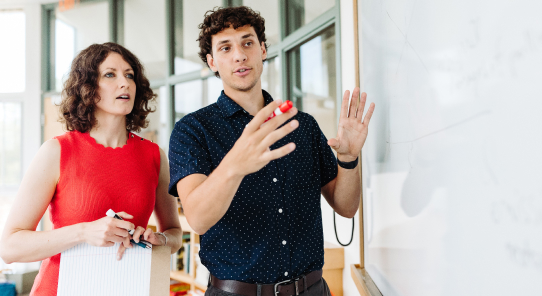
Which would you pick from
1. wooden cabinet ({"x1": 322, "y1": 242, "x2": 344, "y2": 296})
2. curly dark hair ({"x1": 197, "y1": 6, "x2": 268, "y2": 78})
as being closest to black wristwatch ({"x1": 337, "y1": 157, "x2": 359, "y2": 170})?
curly dark hair ({"x1": 197, "y1": 6, "x2": 268, "y2": 78})

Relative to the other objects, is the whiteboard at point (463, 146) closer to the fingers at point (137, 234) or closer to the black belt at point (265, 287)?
the black belt at point (265, 287)

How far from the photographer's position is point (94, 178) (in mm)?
1281

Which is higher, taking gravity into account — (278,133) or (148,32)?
(148,32)

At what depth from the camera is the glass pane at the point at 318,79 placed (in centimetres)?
257

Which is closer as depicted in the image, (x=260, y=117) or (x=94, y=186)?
(x=260, y=117)

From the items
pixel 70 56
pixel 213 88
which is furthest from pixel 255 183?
pixel 70 56

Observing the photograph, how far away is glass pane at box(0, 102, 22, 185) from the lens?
5.16 metres

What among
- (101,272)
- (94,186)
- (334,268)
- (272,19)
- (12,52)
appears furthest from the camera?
(12,52)

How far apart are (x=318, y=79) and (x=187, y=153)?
1.92m

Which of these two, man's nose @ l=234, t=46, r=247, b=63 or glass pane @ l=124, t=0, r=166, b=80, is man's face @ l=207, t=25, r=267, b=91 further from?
glass pane @ l=124, t=0, r=166, b=80

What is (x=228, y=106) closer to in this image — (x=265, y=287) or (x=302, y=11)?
(x=265, y=287)

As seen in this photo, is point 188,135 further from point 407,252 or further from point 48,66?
point 48,66

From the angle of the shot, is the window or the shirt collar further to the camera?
the window

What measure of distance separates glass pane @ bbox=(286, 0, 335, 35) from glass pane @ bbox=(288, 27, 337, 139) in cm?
16
